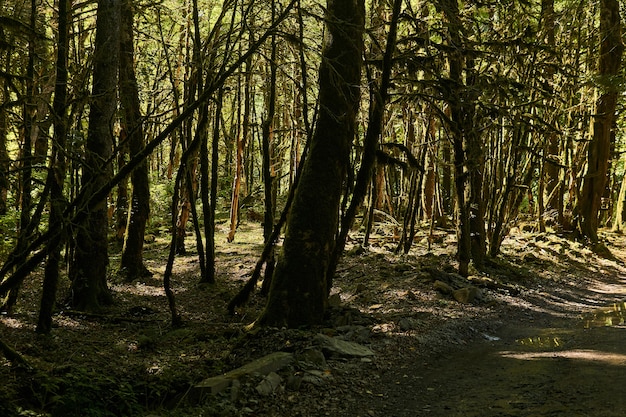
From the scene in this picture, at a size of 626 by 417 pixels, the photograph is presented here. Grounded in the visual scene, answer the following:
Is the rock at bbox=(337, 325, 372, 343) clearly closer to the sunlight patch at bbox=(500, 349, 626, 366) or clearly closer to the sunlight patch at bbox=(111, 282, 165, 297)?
the sunlight patch at bbox=(500, 349, 626, 366)

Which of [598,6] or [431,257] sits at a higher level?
[598,6]

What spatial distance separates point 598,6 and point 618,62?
7.14 feet

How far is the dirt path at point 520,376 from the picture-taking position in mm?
5598

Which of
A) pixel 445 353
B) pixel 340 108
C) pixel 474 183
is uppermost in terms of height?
pixel 340 108

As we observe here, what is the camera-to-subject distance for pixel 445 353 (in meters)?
7.96

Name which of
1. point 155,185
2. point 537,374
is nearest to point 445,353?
point 537,374

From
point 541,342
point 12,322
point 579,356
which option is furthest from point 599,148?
point 12,322

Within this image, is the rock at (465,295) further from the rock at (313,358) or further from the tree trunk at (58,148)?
the tree trunk at (58,148)

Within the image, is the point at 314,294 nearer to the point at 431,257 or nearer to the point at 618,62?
the point at 431,257

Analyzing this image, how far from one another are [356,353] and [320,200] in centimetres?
228

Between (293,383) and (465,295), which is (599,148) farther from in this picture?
(293,383)

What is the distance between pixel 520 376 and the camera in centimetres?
662

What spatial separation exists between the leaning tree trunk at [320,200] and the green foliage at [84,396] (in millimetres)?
2712

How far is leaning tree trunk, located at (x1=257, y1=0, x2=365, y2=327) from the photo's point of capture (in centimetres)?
800
